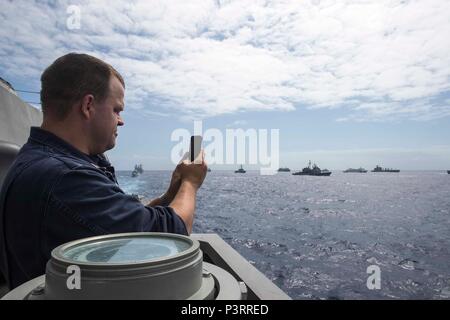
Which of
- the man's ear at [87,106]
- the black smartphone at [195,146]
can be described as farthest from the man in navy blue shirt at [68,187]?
the black smartphone at [195,146]

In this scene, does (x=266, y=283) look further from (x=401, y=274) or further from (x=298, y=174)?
(x=298, y=174)

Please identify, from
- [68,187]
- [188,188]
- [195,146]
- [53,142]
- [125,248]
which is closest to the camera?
[125,248]

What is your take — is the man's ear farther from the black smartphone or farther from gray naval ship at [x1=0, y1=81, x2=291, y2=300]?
gray naval ship at [x1=0, y1=81, x2=291, y2=300]

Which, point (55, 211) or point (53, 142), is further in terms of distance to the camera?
point (53, 142)

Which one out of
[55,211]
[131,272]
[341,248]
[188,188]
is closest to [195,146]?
[188,188]

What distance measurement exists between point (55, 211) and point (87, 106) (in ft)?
2.39

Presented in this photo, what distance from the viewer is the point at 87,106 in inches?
72.2

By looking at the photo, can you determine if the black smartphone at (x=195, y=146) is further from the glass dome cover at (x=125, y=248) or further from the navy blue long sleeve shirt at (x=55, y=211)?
the glass dome cover at (x=125, y=248)

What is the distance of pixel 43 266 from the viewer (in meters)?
1.44

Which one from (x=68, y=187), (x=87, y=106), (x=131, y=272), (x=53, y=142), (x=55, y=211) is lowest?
(x=131, y=272)

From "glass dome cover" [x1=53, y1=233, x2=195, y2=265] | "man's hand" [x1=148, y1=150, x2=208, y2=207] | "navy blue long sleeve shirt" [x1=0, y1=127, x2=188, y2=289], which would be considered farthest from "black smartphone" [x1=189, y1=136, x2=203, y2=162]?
"glass dome cover" [x1=53, y1=233, x2=195, y2=265]

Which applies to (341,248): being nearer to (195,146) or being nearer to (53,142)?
(195,146)

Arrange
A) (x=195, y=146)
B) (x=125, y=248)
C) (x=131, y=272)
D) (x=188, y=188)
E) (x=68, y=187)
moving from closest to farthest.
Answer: (x=131, y=272) < (x=125, y=248) < (x=68, y=187) < (x=188, y=188) < (x=195, y=146)
